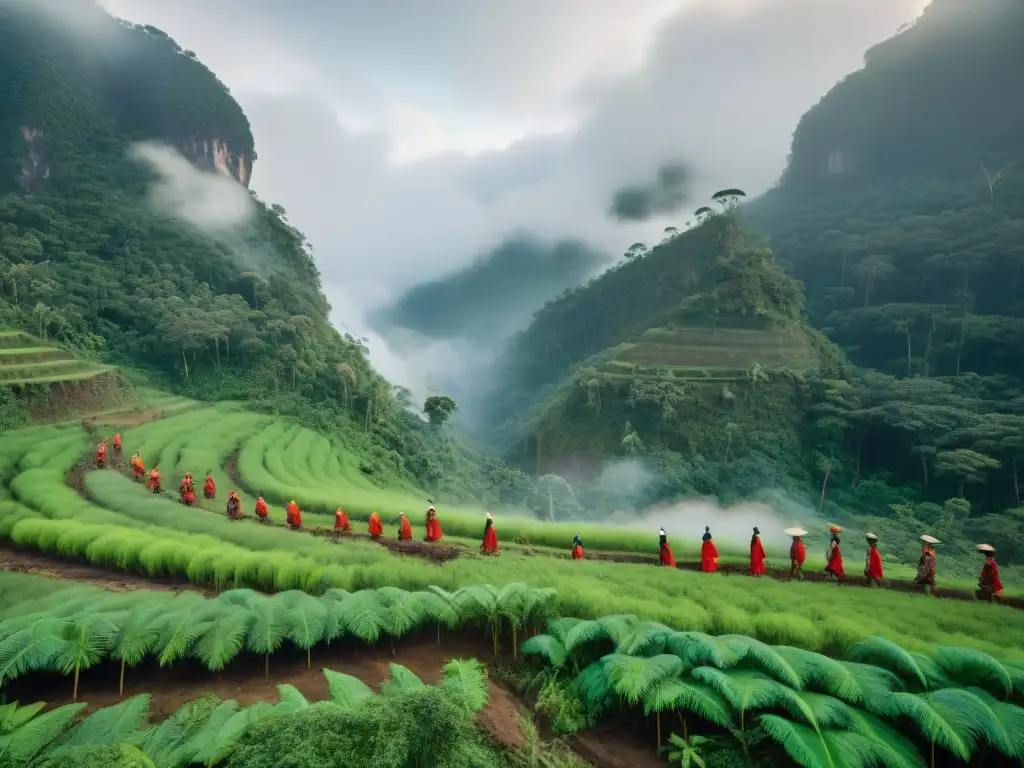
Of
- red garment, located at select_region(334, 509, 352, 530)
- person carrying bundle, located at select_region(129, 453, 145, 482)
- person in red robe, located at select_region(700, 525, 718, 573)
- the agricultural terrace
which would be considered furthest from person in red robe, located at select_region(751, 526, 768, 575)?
person carrying bundle, located at select_region(129, 453, 145, 482)

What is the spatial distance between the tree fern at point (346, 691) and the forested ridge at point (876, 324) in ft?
94.5

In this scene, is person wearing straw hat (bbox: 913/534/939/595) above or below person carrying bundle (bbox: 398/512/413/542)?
above

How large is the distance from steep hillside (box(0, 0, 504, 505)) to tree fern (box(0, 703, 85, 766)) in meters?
29.5

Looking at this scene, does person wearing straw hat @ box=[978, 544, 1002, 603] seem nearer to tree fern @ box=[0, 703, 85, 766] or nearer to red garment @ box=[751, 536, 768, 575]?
red garment @ box=[751, 536, 768, 575]

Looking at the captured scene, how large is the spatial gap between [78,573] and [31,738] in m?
9.21

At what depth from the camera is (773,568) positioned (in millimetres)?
13453

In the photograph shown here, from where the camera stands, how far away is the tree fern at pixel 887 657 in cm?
579

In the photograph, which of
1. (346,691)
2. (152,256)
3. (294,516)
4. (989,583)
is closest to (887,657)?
(346,691)

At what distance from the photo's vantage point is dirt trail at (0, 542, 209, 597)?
11094mm

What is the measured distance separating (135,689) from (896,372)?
60.8m

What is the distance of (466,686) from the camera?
5.97 metres

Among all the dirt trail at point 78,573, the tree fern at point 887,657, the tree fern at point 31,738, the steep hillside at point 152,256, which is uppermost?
the steep hillside at point 152,256

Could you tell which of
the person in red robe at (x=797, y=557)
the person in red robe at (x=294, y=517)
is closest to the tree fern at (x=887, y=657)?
the person in red robe at (x=797, y=557)

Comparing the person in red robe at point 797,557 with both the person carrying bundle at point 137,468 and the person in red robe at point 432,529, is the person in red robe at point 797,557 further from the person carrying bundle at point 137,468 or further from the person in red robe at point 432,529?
the person carrying bundle at point 137,468
